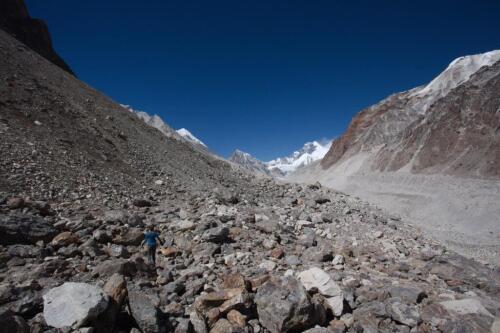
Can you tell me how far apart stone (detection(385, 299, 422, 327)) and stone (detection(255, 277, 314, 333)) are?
1.87 meters

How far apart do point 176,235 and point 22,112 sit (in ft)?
37.1

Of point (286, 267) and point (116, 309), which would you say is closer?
point (116, 309)

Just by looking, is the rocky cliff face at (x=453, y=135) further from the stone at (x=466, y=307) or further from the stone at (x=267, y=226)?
the stone at (x=466, y=307)

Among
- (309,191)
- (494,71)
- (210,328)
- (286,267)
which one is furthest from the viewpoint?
(494,71)

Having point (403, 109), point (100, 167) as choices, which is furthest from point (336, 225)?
point (403, 109)

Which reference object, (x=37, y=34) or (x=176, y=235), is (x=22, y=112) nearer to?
(x=176, y=235)

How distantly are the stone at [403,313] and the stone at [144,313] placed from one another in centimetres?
470

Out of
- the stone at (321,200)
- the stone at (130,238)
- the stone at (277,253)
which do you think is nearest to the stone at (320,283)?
the stone at (277,253)

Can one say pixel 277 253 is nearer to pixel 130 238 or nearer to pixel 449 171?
pixel 130 238

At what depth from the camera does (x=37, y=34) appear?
1399 inches

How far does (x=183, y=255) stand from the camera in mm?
8367

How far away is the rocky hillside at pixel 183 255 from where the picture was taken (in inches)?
211

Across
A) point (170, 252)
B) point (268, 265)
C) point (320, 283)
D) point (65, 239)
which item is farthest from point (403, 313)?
point (65, 239)

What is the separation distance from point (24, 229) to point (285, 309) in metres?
6.36
